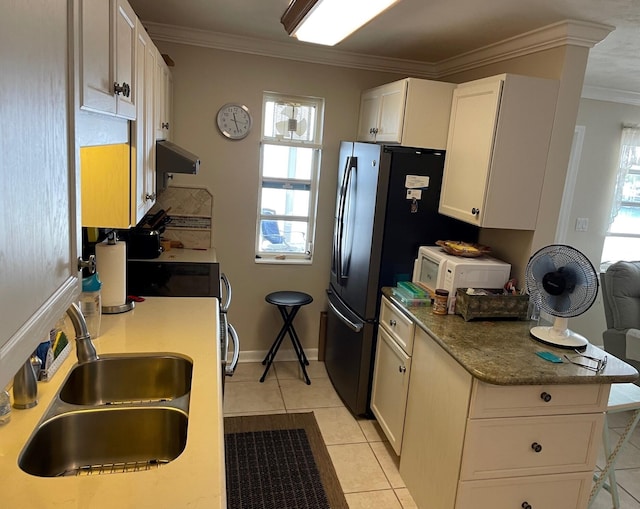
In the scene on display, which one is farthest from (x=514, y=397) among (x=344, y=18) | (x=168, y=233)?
(x=168, y=233)

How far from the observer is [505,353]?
208 centimetres

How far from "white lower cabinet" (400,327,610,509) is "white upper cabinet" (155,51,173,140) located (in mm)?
1833

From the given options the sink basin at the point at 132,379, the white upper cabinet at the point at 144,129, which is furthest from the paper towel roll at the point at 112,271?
the sink basin at the point at 132,379

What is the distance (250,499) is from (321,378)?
1.38 metres

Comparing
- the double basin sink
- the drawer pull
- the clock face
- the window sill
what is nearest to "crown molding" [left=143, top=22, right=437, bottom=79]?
the clock face

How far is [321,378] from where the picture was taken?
369 centimetres

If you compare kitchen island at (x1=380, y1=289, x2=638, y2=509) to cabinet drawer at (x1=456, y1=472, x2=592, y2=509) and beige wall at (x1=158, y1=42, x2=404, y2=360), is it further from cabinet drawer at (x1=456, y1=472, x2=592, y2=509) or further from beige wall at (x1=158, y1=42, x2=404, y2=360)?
beige wall at (x1=158, y1=42, x2=404, y2=360)

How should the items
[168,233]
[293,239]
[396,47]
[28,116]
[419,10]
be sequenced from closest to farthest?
[28,116] → [419,10] → [396,47] → [168,233] → [293,239]

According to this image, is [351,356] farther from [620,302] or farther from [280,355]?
[620,302]

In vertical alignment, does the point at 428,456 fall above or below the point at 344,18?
below

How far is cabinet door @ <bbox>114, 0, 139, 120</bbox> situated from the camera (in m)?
1.42

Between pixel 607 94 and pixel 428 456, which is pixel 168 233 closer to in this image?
pixel 428 456

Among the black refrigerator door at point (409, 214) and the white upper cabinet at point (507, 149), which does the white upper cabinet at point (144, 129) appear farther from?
the white upper cabinet at point (507, 149)

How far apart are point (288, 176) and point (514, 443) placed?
2.50 meters
